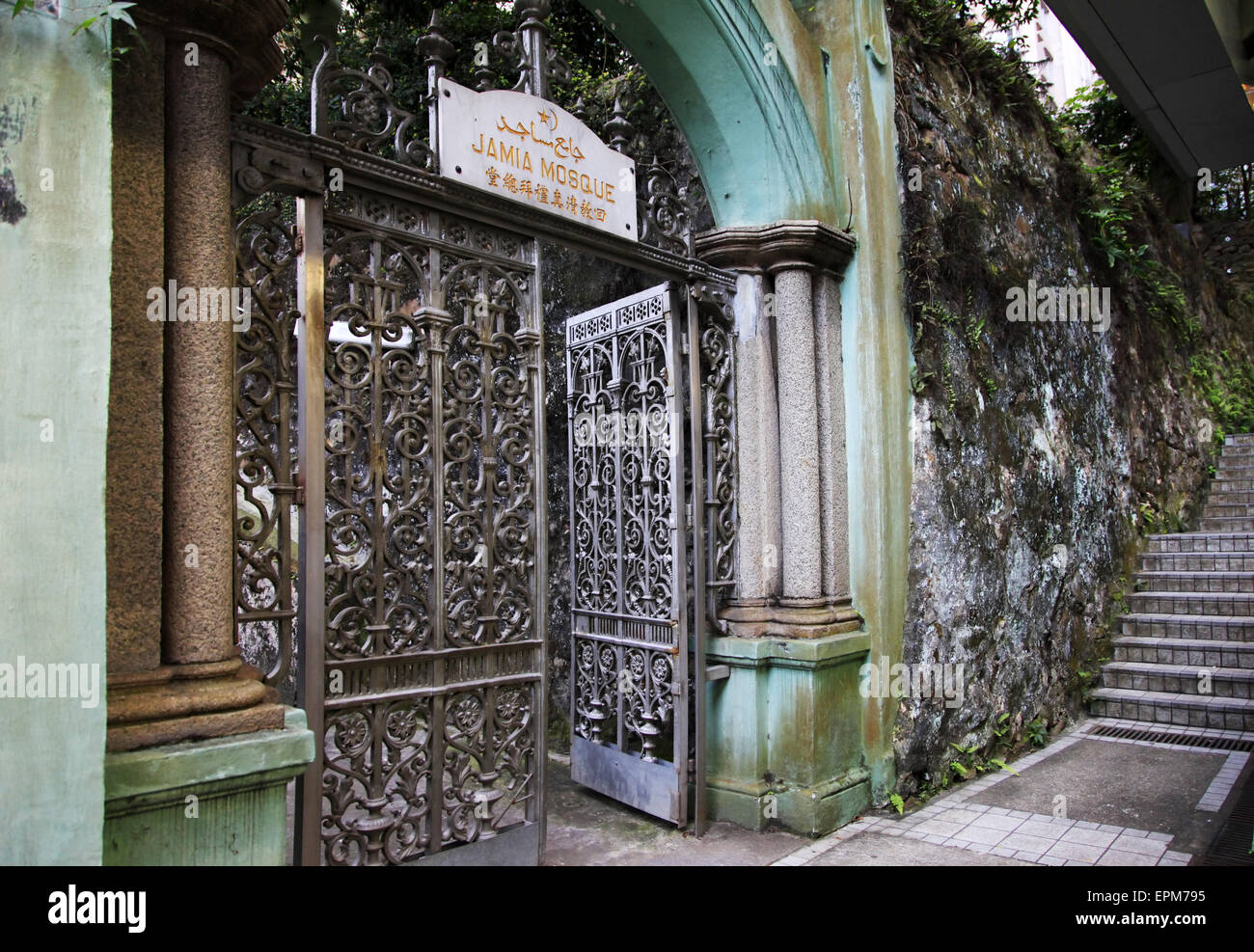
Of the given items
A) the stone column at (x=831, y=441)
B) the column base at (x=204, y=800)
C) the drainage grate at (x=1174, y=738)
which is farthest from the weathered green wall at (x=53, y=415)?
the drainage grate at (x=1174, y=738)

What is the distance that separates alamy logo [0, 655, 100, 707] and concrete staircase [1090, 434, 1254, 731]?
687 centimetres

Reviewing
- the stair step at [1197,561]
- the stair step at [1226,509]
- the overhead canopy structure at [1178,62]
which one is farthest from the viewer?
the stair step at [1226,509]

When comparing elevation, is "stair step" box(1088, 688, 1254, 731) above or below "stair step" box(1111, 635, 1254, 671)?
below

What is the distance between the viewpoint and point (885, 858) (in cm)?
402

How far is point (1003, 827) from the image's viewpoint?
4.40m

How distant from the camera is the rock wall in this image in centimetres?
511

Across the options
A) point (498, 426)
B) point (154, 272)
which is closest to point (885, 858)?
point (498, 426)

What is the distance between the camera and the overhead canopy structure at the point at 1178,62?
7195 millimetres

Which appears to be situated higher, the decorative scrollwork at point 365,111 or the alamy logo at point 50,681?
the decorative scrollwork at point 365,111

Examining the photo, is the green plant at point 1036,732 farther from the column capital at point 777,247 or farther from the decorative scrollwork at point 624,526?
the column capital at point 777,247

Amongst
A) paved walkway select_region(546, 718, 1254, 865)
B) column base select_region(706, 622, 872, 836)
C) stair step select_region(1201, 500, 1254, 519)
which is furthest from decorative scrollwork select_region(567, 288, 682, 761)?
stair step select_region(1201, 500, 1254, 519)

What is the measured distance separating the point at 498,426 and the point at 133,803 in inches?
77.4

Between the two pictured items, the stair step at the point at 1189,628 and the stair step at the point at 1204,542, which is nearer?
the stair step at the point at 1189,628

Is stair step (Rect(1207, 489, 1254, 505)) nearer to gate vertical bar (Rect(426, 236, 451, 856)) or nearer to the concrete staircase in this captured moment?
the concrete staircase
